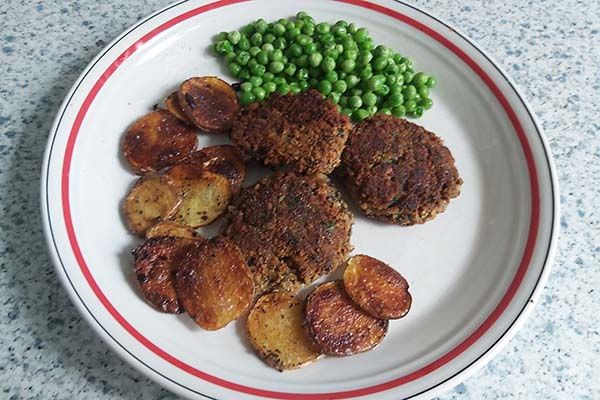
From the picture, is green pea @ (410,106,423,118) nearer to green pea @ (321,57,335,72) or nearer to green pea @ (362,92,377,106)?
green pea @ (362,92,377,106)

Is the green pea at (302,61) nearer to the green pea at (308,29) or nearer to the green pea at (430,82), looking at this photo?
the green pea at (308,29)

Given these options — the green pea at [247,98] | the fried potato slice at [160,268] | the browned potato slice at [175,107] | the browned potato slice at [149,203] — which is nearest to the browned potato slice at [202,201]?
the browned potato slice at [149,203]

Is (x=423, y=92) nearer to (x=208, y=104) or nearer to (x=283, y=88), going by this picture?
(x=283, y=88)

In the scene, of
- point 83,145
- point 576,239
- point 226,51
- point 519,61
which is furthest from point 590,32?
point 83,145

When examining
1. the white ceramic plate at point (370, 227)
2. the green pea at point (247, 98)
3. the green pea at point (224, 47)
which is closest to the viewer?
the white ceramic plate at point (370, 227)

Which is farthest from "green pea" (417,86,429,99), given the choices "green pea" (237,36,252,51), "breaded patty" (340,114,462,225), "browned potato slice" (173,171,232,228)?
"browned potato slice" (173,171,232,228)

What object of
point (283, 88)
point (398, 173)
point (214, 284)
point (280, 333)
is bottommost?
point (280, 333)

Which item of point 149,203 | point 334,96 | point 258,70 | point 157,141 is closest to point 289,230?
point 149,203

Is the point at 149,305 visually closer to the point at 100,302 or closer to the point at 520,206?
the point at 100,302
